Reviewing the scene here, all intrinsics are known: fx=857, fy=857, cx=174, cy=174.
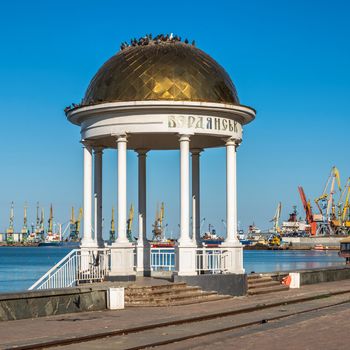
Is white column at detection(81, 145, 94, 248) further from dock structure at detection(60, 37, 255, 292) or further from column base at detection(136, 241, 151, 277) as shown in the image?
column base at detection(136, 241, 151, 277)

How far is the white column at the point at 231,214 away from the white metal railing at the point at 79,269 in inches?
160

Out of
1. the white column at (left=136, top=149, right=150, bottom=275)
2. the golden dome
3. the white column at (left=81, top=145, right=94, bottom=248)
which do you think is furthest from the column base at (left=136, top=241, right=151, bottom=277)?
the golden dome

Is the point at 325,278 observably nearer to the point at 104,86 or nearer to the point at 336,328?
the point at 104,86

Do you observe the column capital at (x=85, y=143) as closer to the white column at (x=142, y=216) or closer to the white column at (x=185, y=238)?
the white column at (x=142, y=216)

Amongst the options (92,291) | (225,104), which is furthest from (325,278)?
(92,291)

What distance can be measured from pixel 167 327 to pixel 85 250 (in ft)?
29.6

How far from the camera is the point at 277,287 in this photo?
30922 mm

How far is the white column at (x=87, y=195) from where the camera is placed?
28500 millimetres

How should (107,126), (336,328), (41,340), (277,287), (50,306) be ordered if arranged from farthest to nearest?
1. (277,287)
2. (107,126)
3. (50,306)
4. (336,328)
5. (41,340)

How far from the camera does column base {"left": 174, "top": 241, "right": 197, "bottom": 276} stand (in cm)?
2659

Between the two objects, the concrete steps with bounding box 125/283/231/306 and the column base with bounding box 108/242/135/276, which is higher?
the column base with bounding box 108/242/135/276

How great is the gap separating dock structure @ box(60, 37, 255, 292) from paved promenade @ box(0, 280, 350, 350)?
3.25 metres

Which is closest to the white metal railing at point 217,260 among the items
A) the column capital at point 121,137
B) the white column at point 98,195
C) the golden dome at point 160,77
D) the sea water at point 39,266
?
the white column at point 98,195

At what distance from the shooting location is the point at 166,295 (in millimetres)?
24703
